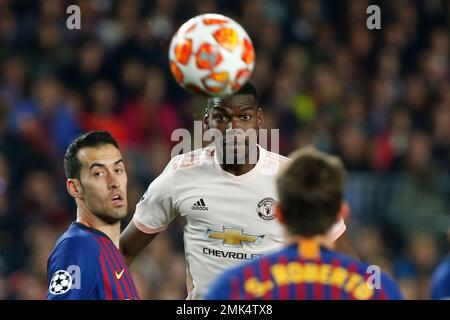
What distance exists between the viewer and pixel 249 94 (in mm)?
5852

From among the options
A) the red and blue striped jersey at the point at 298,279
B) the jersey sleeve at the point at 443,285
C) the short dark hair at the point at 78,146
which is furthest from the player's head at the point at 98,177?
the jersey sleeve at the point at 443,285

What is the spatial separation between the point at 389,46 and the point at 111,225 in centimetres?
773

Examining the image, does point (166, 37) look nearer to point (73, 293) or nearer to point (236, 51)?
point (236, 51)

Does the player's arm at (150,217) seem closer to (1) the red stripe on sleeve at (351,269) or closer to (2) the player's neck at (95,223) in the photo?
(2) the player's neck at (95,223)

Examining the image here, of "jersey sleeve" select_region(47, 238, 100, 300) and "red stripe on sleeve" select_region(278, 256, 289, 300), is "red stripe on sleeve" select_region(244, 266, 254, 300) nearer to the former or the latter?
"red stripe on sleeve" select_region(278, 256, 289, 300)

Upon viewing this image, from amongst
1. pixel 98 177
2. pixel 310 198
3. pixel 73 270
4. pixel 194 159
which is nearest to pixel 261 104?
pixel 194 159

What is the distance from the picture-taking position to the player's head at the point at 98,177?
540 cm

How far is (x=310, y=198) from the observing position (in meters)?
3.84

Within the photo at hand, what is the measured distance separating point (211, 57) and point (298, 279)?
1.91m

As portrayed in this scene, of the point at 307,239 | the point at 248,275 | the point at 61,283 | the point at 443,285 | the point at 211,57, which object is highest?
the point at 211,57

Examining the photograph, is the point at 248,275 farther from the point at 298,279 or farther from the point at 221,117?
the point at 221,117

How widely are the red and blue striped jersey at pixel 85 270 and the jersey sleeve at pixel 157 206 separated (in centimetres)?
88

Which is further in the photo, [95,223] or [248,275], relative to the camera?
[95,223]
